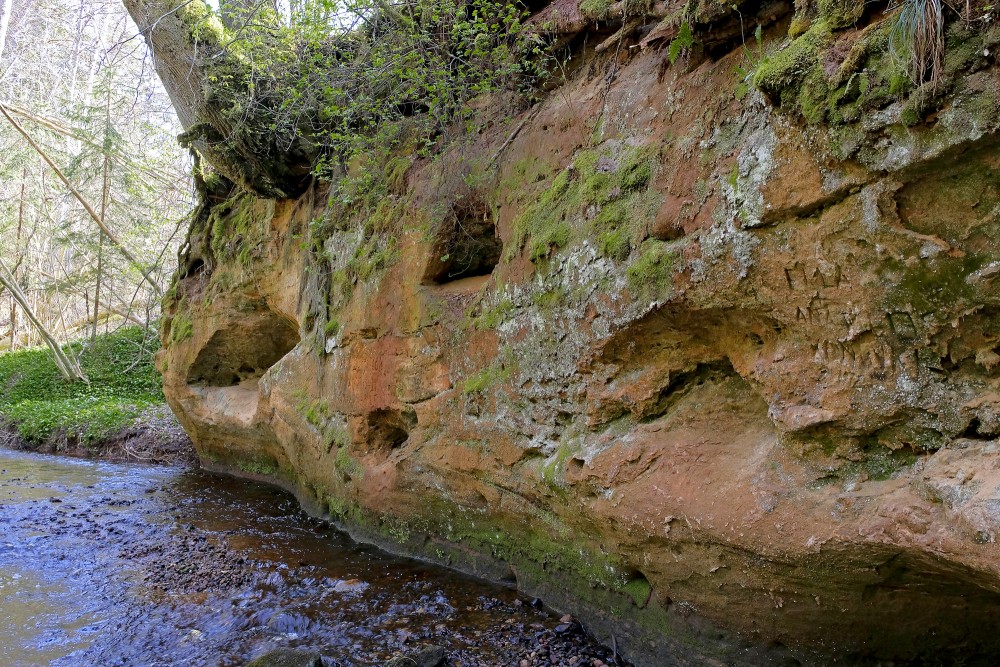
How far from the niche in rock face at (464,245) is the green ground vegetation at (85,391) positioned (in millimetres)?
9410

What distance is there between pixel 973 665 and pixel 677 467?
1584 mm

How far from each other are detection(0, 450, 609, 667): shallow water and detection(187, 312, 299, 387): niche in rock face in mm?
3030

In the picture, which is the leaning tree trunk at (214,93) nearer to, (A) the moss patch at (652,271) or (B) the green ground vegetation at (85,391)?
(A) the moss patch at (652,271)

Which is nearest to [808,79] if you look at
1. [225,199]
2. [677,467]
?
[677,467]

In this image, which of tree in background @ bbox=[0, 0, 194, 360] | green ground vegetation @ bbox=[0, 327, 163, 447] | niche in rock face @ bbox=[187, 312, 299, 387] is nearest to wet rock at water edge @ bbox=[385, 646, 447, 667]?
niche in rock face @ bbox=[187, 312, 299, 387]

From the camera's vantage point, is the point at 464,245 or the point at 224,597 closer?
the point at 224,597

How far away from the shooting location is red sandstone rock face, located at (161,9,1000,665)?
2.80 m

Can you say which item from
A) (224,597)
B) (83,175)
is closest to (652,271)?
(224,597)

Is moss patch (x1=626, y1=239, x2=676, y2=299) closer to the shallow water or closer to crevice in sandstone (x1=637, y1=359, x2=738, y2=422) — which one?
crevice in sandstone (x1=637, y1=359, x2=738, y2=422)

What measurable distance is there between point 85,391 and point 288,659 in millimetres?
15501

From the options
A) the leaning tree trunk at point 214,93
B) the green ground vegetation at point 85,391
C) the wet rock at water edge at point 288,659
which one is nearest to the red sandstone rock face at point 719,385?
the wet rock at water edge at point 288,659

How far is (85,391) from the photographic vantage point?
16.7m

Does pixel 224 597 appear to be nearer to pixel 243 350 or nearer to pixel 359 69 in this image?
pixel 359 69

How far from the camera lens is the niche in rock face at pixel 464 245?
6.10 m
